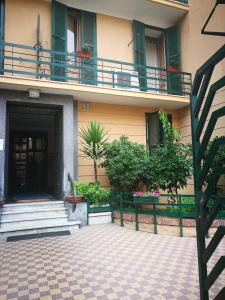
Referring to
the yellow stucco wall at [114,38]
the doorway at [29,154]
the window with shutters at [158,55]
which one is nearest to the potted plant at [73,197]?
the doorway at [29,154]

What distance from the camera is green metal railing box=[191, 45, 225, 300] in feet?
4.89

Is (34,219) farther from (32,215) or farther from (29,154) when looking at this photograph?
(29,154)

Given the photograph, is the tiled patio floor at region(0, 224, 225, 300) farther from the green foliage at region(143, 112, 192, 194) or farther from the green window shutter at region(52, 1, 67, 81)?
the green window shutter at region(52, 1, 67, 81)

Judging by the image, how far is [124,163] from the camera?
760 cm

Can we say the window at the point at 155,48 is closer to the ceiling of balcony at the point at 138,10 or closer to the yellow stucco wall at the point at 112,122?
the ceiling of balcony at the point at 138,10

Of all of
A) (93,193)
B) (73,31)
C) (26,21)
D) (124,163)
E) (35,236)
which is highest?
(73,31)

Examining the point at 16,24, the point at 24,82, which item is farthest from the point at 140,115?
the point at 16,24

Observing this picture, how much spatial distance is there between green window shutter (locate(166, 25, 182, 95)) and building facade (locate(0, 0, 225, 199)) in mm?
41

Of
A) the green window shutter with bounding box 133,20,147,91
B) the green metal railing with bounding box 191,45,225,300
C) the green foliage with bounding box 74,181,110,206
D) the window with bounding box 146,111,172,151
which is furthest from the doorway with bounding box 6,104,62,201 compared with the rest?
the green metal railing with bounding box 191,45,225,300

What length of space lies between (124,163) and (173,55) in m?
5.68

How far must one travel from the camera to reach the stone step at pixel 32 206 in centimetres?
702

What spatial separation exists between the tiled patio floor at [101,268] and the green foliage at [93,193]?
5.37 ft

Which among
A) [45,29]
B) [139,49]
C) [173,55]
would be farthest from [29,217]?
[173,55]

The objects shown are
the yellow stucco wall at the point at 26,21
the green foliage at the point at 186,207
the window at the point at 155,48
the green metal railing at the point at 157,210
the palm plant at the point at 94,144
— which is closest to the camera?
the green metal railing at the point at 157,210
